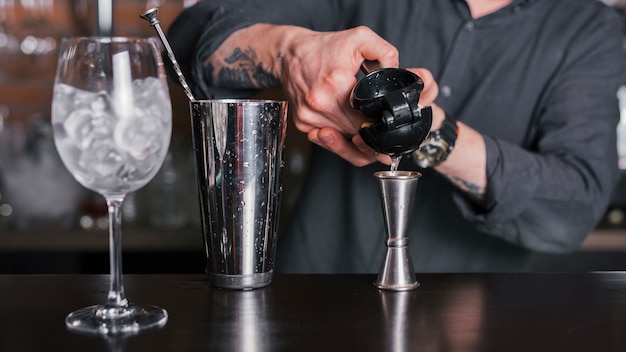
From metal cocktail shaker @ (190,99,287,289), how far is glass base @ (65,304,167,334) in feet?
0.49

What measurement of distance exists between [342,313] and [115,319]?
23cm

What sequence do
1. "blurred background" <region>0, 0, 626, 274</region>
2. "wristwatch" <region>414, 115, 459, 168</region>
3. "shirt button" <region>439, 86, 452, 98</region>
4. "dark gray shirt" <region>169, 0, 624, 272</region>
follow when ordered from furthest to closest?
1. "blurred background" <region>0, 0, 626, 274</region>
2. "shirt button" <region>439, 86, 452, 98</region>
3. "dark gray shirt" <region>169, 0, 624, 272</region>
4. "wristwatch" <region>414, 115, 459, 168</region>

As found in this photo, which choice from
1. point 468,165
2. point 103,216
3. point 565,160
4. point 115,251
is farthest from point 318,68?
point 103,216

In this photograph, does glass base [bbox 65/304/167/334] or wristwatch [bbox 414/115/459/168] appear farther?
wristwatch [bbox 414/115/459/168]

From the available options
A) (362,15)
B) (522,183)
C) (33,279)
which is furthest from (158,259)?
(33,279)

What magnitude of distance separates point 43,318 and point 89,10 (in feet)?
8.51

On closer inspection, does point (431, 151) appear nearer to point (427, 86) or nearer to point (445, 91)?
point (427, 86)

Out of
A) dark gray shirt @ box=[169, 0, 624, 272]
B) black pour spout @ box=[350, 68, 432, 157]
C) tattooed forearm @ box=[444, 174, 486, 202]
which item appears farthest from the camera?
dark gray shirt @ box=[169, 0, 624, 272]

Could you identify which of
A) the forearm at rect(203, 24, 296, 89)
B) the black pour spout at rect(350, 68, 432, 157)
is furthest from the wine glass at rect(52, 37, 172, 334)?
the forearm at rect(203, 24, 296, 89)

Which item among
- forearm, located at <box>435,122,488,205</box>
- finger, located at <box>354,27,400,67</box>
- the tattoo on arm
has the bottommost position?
forearm, located at <box>435,122,488,205</box>

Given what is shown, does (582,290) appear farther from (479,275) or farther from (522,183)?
(522,183)

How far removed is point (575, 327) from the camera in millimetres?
857

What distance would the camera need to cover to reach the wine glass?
0.80 metres

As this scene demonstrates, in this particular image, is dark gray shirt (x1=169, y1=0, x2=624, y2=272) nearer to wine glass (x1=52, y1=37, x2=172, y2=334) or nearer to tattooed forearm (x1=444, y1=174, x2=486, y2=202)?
tattooed forearm (x1=444, y1=174, x2=486, y2=202)
